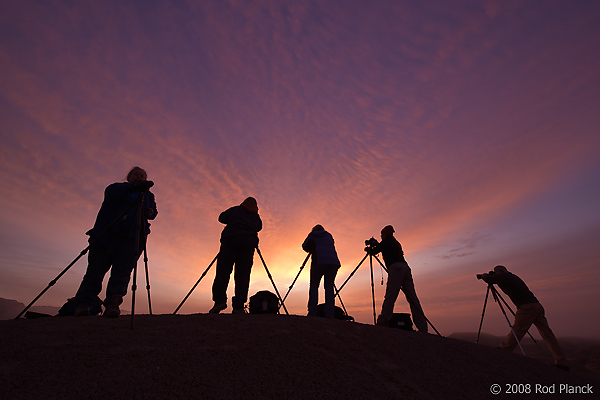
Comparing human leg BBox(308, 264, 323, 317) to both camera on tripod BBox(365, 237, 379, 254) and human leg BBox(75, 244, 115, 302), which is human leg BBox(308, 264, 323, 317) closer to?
camera on tripod BBox(365, 237, 379, 254)

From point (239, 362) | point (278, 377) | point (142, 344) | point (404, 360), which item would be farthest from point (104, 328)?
point (404, 360)

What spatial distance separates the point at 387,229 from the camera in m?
9.95

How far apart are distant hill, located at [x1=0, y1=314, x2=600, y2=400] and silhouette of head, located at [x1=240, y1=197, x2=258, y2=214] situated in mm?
2900

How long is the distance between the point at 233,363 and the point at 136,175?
171 inches

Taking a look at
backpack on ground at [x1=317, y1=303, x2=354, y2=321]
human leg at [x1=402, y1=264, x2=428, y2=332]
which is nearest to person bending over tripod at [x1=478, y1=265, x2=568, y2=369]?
human leg at [x1=402, y1=264, x2=428, y2=332]

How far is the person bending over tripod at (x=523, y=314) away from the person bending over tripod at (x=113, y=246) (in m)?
9.60

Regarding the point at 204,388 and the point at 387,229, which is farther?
the point at 387,229

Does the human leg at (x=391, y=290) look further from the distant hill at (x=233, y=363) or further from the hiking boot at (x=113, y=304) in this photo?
the hiking boot at (x=113, y=304)

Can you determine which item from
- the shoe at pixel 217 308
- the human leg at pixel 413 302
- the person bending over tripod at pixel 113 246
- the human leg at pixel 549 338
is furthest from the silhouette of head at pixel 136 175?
the human leg at pixel 549 338

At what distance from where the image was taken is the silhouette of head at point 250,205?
8.00 meters

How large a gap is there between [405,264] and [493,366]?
3.60 meters

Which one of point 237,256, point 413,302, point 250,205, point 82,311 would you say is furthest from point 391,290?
point 82,311

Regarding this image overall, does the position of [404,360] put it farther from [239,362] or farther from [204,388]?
[204,388]

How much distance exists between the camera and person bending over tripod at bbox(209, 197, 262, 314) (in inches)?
290
